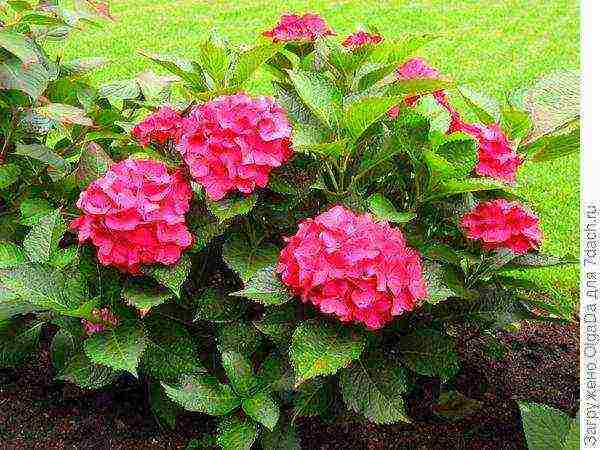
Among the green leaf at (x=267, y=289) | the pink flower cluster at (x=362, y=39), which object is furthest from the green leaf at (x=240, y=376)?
the pink flower cluster at (x=362, y=39)

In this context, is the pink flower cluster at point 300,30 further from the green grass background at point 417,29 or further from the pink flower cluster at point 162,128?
the green grass background at point 417,29

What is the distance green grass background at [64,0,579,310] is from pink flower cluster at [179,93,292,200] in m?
3.45

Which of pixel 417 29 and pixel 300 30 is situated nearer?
pixel 300 30

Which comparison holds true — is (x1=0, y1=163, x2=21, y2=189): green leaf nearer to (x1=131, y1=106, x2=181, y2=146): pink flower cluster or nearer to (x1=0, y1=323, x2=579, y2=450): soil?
(x1=131, y1=106, x2=181, y2=146): pink flower cluster

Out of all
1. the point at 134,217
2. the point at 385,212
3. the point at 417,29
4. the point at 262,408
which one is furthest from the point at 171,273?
the point at 417,29

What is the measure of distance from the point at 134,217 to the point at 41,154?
62 cm

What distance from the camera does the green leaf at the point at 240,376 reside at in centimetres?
211

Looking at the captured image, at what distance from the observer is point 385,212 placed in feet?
Result: 6.58

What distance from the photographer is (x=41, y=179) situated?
2598 millimetres

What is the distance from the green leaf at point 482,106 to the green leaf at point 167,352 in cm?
93

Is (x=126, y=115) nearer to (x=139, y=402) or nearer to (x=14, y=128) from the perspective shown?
(x=14, y=128)

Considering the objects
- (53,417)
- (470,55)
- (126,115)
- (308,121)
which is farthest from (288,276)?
(470,55)

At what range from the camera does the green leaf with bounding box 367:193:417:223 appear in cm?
198

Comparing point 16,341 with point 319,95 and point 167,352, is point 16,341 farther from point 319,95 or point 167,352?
point 319,95
